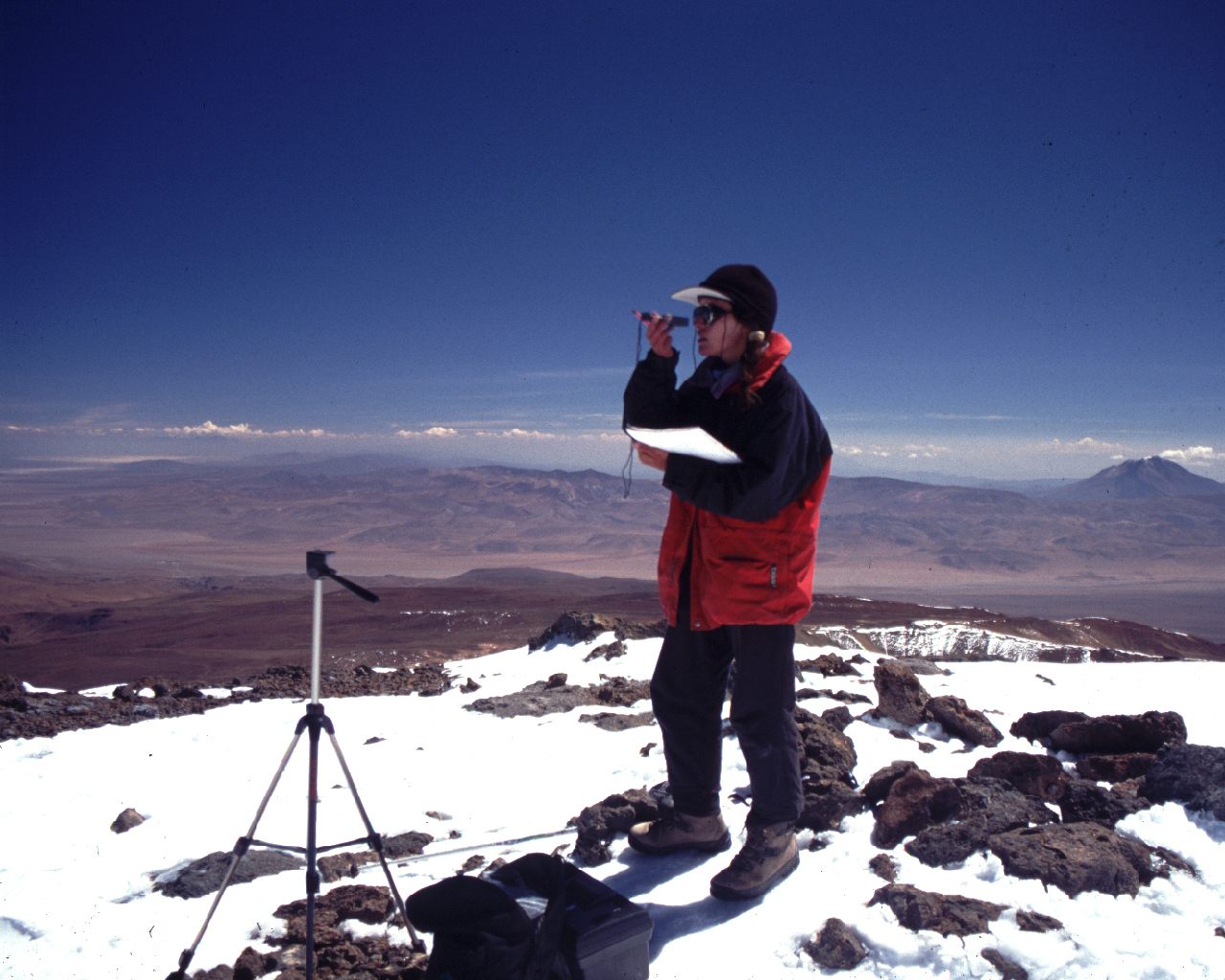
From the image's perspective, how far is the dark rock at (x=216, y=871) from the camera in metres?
2.88

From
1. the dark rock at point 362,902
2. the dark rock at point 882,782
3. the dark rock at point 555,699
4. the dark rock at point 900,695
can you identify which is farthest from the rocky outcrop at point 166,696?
the dark rock at point 882,782

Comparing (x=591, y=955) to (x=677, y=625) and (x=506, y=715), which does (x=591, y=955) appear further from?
(x=506, y=715)

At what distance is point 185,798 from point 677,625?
9.82 feet

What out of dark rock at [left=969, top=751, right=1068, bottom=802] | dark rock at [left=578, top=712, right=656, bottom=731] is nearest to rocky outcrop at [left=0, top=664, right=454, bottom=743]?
dark rock at [left=578, top=712, right=656, bottom=731]

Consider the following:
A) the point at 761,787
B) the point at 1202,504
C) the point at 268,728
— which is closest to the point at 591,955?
the point at 761,787

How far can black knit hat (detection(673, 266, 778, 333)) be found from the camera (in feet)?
8.27

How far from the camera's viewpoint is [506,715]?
5316 millimetres

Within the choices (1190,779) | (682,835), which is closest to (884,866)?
(682,835)

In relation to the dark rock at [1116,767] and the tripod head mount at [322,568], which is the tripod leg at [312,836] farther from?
the dark rock at [1116,767]

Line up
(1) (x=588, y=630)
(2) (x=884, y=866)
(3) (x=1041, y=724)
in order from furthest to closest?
(1) (x=588, y=630) < (3) (x=1041, y=724) < (2) (x=884, y=866)

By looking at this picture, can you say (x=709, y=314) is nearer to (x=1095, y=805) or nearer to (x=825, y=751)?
(x=825, y=751)

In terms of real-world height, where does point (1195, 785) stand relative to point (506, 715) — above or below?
above

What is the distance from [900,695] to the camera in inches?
178

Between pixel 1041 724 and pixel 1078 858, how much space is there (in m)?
1.73
